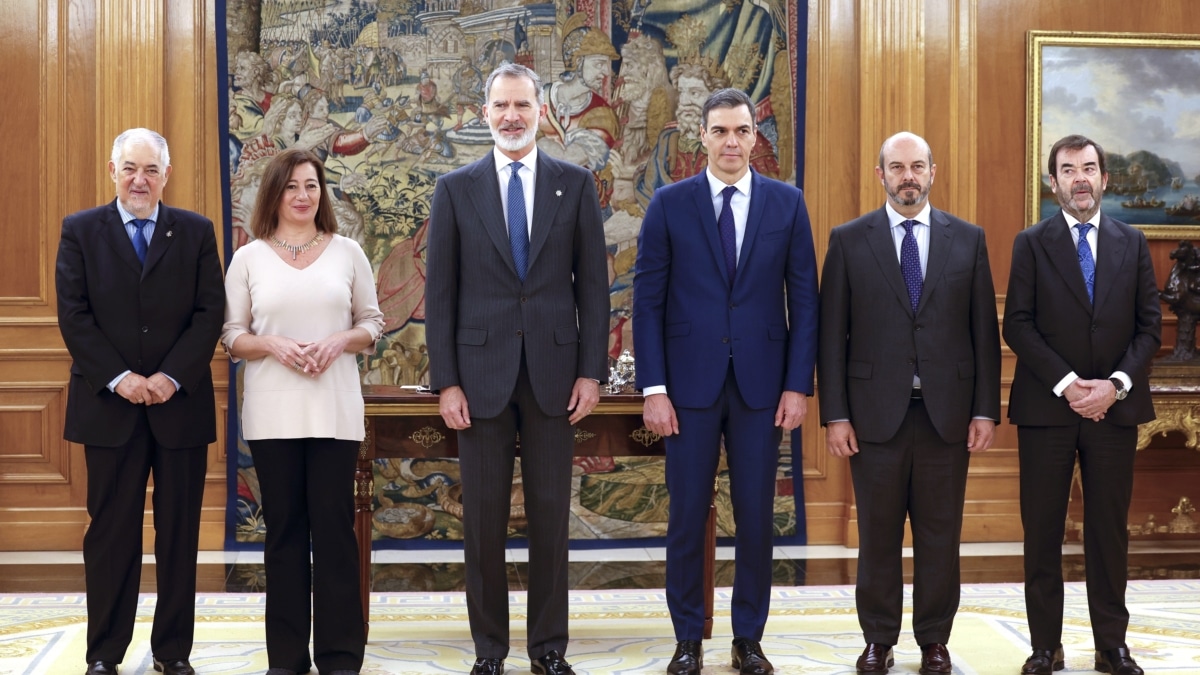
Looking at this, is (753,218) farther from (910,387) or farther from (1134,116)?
(1134,116)

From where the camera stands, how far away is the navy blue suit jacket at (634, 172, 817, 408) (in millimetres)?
3834

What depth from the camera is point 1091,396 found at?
3.75m

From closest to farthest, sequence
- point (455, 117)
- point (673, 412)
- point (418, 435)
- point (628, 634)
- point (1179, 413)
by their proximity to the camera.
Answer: point (673, 412)
point (418, 435)
point (628, 634)
point (1179, 413)
point (455, 117)

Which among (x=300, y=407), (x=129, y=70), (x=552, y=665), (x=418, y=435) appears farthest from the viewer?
(x=129, y=70)

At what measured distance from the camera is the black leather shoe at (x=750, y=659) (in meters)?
3.81

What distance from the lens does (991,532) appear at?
21.6ft

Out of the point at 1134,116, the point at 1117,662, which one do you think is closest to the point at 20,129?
the point at 1117,662

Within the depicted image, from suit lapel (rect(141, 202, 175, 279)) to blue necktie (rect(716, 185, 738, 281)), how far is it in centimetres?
178

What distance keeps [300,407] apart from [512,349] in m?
0.68

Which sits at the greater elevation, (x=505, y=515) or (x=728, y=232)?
(x=728, y=232)

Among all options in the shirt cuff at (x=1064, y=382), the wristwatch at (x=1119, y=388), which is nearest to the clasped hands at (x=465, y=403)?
the shirt cuff at (x=1064, y=382)

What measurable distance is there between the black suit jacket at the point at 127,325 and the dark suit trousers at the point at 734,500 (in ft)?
5.14

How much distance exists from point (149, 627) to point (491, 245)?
6.73 feet

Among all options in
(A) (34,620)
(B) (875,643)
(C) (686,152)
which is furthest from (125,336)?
(C) (686,152)
